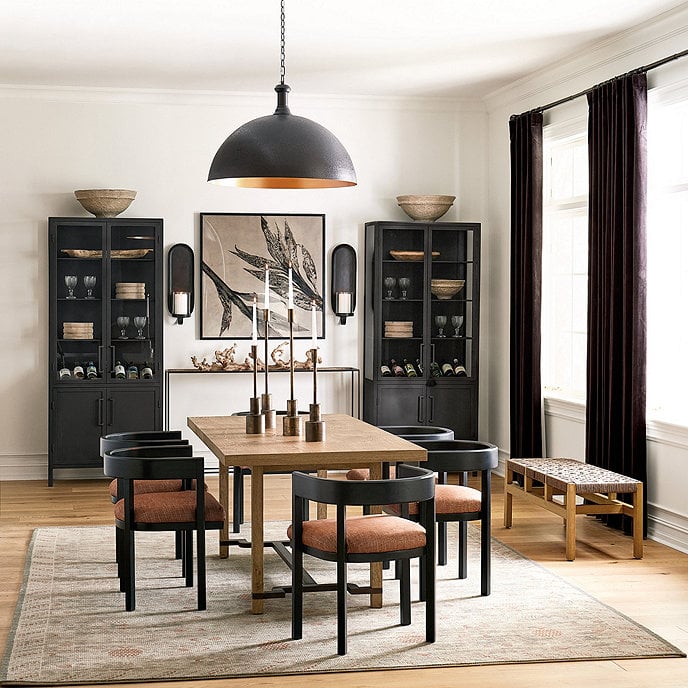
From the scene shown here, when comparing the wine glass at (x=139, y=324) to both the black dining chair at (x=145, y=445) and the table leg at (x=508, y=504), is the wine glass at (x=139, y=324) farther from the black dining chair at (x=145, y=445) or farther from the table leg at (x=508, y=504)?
the table leg at (x=508, y=504)

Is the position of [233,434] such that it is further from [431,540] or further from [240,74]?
[240,74]

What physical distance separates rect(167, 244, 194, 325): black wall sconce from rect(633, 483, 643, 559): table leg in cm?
403

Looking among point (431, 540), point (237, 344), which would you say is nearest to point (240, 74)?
point (237, 344)

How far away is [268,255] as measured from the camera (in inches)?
339

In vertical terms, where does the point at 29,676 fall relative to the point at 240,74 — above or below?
below

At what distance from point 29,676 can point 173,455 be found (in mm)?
1541

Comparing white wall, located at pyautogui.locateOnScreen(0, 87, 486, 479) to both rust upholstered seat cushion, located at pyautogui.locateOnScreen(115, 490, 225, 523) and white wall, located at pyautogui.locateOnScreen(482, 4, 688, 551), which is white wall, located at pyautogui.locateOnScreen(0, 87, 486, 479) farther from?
rust upholstered seat cushion, located at pyautogui.locateOnScreen(115, 490, 225, 523)

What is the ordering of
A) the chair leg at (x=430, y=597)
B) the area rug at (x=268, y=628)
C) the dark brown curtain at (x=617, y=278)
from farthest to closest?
the dark brown curtain at (x=617, y=278), the chair leg at (x=430, y=597), the area rug at (x=268, y=628)

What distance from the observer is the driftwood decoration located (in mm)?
8359

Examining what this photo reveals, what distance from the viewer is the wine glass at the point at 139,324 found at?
8180 mm

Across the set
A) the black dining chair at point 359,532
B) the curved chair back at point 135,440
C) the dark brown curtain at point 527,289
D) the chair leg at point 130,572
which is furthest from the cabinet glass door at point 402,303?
the black dining chair at point 359,532

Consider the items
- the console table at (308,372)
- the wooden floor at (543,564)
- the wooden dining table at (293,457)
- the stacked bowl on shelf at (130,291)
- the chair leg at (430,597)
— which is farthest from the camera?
the console table at (308,372)

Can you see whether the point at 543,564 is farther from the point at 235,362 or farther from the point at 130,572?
the point at 235,362

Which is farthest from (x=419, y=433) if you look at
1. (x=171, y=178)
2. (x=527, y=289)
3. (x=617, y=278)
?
(x=171, y=178)
